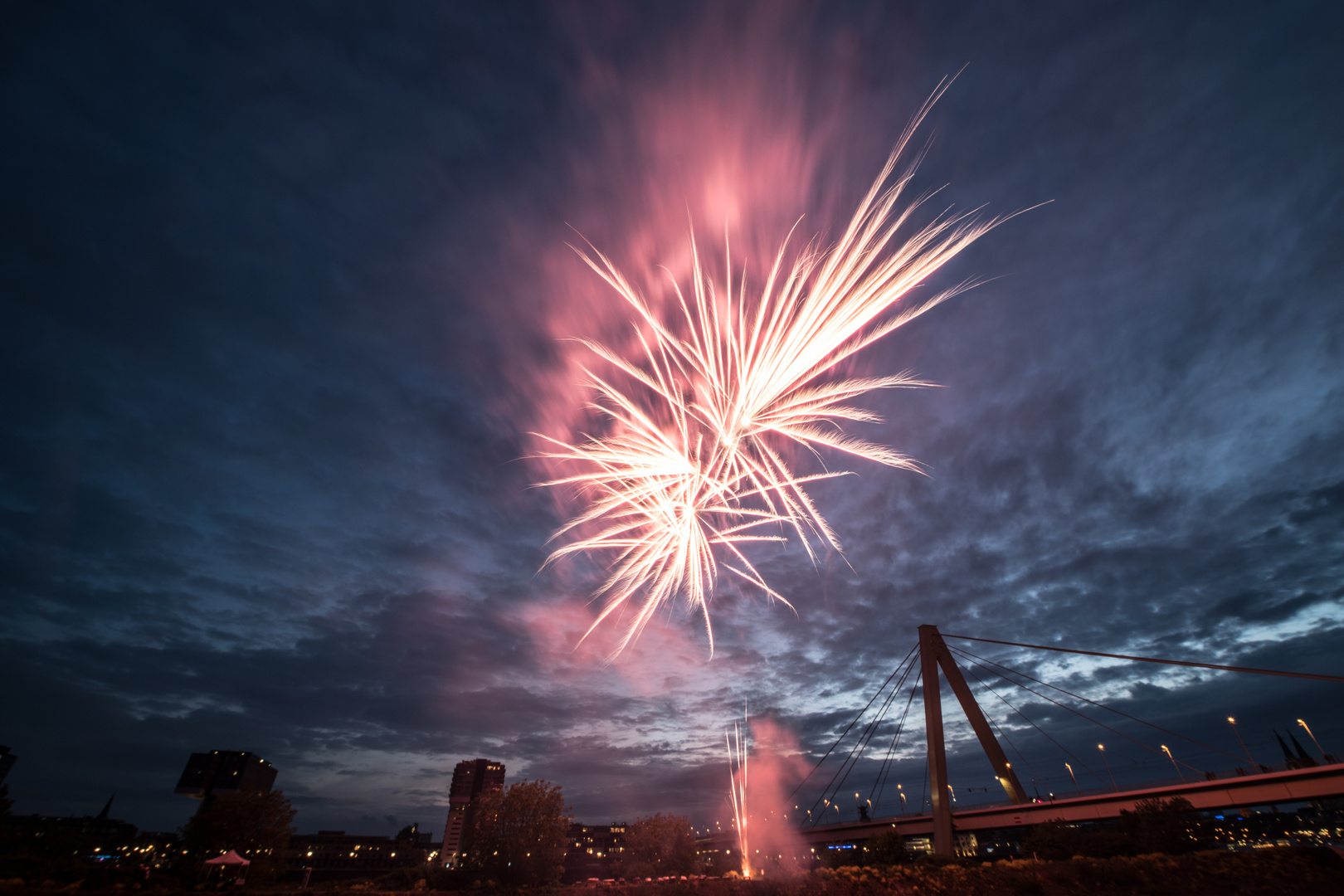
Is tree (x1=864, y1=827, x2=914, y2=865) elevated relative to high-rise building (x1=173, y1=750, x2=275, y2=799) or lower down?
lower down

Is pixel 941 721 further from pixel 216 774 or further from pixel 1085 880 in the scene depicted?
pixel 216 774

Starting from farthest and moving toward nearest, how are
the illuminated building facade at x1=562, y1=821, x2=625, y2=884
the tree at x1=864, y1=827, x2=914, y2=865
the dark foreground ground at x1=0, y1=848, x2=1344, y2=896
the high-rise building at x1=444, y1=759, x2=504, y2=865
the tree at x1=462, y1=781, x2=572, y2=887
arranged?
the high-rise building at x1=444, y1=759, x2=504, y2=865 → the illuminated building facade at x1=562, y1=821, x2=625, y2=884 → the tree at x1=462, y1=781, x2=572, y2=887 → the tree at x1=864, y1=827, x2=914, y2=865 → the dark foreground ground at x1=0, y1=848, x2=1344, y2=896

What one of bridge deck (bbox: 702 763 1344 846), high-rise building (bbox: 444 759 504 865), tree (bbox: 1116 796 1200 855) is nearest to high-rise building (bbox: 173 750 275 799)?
high-rise building (bbox: 444 759 504 865)

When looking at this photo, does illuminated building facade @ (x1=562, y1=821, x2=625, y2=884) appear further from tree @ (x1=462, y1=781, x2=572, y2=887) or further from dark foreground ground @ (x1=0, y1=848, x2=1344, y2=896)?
dark foreground ground @ (x1=0, y1=848, x2=1344, y2=896)

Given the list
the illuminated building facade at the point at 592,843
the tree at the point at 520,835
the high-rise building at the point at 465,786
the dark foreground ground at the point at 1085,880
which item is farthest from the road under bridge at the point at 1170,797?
the high-rise building at the point at 465,786

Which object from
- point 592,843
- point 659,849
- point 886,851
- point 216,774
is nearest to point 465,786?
point 592,843

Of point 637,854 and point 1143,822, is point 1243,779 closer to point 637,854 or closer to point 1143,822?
point 1143,822

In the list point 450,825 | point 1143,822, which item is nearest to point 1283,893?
point 1143,822
